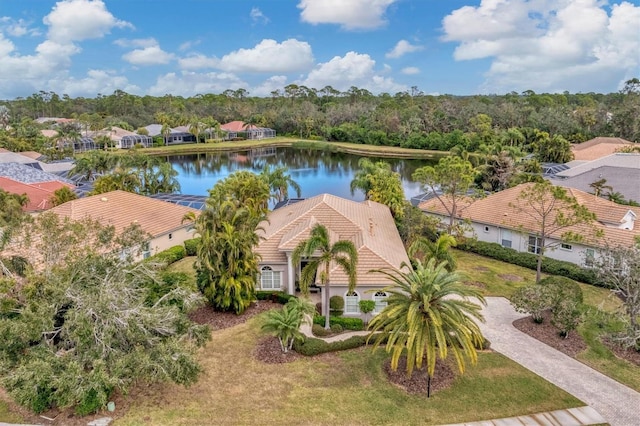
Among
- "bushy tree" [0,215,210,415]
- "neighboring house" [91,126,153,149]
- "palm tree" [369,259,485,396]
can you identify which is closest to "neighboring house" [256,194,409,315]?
"palm tree" [369,259,485,396]

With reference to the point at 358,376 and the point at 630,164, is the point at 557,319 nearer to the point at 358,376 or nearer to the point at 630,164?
the point at 358,376

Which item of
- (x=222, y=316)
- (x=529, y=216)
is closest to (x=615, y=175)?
(x=529, y=216)

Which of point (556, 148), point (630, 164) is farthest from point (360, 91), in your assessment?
point (630, 164)

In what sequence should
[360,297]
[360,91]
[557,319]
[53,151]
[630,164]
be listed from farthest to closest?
[360,91] < [53,151] < [630,164] < [360,297] < [557,319]

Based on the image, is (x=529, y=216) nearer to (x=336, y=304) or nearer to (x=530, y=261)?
(x=530, y=261)

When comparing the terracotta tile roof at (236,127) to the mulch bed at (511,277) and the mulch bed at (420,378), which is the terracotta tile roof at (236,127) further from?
the mulch bed at (420,378)

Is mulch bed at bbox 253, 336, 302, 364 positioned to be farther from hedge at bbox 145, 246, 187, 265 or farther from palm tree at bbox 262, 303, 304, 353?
hedge at bbox 145, 246, 187, 265
